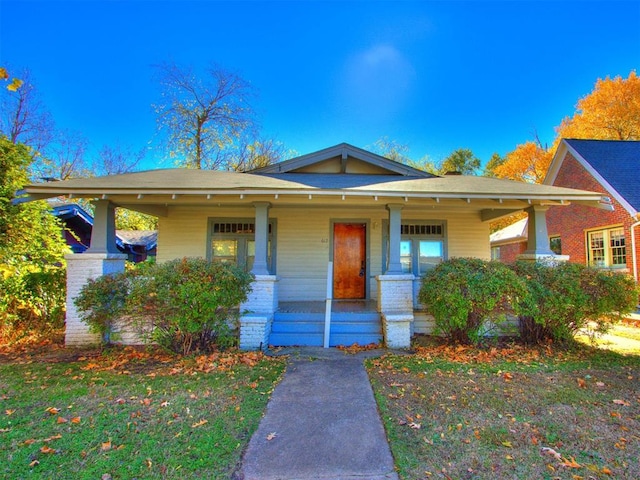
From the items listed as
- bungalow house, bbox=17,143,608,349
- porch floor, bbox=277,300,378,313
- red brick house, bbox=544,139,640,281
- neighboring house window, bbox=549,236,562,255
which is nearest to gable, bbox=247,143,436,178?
bungalow house, bbox=17,143,608,349

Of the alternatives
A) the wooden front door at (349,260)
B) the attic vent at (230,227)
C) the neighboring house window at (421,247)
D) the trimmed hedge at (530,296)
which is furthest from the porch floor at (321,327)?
the attic vent at (230,227)

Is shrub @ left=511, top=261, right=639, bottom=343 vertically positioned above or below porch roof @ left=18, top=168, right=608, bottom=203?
below

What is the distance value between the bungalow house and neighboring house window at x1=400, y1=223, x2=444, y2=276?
28 millimetres

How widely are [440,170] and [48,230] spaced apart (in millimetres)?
26726

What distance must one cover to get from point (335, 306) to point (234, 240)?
3.37 meters

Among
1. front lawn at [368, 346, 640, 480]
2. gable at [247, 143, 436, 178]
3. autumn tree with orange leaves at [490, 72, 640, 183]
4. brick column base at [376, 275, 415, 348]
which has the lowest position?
front lawn at [368, 346, 640, 480]

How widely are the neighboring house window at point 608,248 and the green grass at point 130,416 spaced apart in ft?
45.1

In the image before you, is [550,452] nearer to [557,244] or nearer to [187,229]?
[187,229]

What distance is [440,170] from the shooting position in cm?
2764

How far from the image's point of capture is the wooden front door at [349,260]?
875 centimetres

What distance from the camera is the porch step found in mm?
6172

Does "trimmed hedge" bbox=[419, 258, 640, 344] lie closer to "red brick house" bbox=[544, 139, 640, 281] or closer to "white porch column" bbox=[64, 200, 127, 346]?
"white porch column" bbox=[64, 200, 127, 346]

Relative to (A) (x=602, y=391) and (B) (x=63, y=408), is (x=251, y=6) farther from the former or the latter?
(A) (x=602, y=391)

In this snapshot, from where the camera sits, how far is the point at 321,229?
8.87 metres
